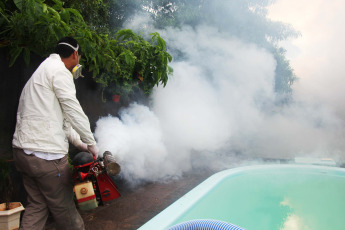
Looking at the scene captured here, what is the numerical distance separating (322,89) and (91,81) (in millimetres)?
8967

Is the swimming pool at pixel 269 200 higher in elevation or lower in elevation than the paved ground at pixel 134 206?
lower

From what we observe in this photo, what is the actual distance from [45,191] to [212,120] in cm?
555

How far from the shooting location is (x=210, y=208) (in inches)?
120

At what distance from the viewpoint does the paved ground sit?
2518mm

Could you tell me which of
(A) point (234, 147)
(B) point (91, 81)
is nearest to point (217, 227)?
(B) point (91, 81)

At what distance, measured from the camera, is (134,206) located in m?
3.01

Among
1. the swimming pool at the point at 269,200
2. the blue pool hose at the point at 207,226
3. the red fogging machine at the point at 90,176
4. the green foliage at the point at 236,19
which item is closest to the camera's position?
the blue pool hose at the point at 207,226

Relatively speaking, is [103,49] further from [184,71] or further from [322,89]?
[322,89]

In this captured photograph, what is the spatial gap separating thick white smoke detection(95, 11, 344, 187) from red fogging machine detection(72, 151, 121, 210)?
0.93 m

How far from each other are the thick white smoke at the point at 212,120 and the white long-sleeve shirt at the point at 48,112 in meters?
1.43

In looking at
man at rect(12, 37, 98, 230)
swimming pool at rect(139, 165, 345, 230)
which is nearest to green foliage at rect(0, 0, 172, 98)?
man at rect(12, 37, 98, 230)

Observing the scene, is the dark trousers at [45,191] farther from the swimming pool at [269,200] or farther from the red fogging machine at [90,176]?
the swimming pool at [269,200]

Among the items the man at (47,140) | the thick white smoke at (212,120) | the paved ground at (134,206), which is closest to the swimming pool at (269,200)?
the paved ground at (134,206)

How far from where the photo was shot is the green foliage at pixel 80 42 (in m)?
2.15
